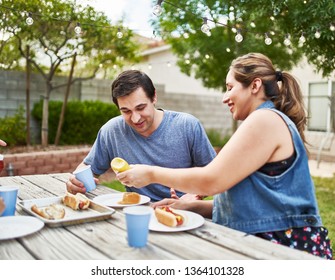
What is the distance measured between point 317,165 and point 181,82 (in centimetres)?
610

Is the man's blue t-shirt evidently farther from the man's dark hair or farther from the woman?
the woman

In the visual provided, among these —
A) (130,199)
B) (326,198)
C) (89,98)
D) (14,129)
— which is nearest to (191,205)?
(130,199)

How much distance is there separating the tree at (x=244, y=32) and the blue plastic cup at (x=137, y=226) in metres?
2.66

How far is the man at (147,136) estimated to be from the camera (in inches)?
80.4

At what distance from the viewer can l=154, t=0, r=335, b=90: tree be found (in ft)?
14.4

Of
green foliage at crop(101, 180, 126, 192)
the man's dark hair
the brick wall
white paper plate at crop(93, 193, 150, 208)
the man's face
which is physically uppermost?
the man's dark hair

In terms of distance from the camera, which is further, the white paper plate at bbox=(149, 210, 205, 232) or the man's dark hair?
the man's dark hair

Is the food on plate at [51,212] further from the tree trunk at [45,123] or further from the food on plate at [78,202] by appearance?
the tree trunk at [45,123]

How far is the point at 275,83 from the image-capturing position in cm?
156

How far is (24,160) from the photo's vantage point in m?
4.75

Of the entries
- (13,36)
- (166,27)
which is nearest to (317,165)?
(166,27)

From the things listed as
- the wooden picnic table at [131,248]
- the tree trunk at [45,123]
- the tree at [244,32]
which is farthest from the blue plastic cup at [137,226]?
the tree trunk at [45,123]

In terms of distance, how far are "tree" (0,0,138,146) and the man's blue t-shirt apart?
3.19 meters

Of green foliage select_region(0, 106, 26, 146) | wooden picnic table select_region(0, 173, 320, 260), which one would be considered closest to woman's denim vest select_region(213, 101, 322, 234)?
wooden picnic table select_region(0, 173, 320, 260)
